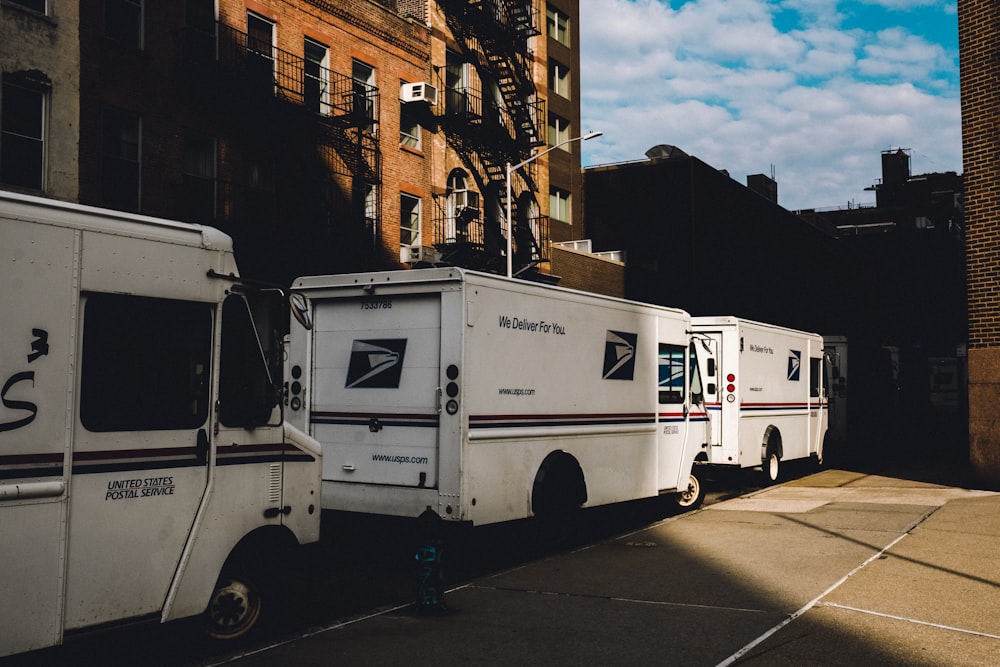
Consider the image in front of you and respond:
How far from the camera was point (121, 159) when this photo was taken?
808 inches

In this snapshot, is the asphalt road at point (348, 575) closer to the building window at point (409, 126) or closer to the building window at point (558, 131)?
the building window at point (409, 126)

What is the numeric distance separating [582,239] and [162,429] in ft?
119

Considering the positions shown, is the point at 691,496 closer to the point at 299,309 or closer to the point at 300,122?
the point at 299,309

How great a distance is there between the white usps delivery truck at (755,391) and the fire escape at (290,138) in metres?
11.4

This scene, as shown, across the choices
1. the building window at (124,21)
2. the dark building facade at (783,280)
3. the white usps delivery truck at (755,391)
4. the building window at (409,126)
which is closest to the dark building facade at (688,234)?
the dark building facade at (783,280)

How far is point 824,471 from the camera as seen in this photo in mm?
22969

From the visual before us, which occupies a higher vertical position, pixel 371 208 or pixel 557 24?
pixel 557 24

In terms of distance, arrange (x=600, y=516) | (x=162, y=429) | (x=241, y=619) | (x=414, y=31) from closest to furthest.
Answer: (x=162, y=429) < (x=241, y=619) < (x=600, y=516) < (x=414, y=31)

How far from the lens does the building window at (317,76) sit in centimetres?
2606

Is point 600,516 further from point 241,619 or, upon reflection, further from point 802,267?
point 802,267

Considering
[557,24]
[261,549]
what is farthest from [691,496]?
[557,24]

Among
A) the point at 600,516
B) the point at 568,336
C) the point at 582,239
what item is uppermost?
the point at 582,239

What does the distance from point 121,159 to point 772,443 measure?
15.2 metres

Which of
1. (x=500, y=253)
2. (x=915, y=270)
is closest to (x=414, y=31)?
(x=500, y=253)
